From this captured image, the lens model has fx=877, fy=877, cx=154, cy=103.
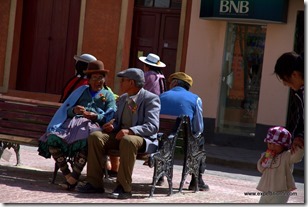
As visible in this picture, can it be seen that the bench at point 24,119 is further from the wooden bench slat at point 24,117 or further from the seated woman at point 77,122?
the seated woman at point 77,122

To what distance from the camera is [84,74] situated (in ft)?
33.8

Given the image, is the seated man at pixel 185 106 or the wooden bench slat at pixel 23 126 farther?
the seated man at pixel 185 106

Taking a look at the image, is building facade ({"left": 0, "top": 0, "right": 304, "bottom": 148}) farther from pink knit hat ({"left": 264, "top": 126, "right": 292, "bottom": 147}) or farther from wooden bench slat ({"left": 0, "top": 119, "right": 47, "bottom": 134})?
pink knit hat ({"left": 264, "top": 126, "right": 292, "bottom": 147})

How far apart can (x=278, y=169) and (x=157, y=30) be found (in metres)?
11.9

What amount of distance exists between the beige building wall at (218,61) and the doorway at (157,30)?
86 cm

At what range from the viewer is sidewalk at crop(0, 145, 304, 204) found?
862 centimetres

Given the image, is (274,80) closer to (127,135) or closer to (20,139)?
(20,139)

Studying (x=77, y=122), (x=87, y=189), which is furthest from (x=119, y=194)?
(x=77, y=122)

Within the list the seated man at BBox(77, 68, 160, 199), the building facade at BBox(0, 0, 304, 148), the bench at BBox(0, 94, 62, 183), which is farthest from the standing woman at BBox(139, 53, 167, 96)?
the building facade at BBox(0, 0, 304, 148)

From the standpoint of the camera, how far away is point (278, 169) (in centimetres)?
738

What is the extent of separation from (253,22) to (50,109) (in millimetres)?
8185

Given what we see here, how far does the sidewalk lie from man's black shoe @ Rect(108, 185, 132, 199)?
0.07 meters

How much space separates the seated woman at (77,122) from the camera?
362 inches

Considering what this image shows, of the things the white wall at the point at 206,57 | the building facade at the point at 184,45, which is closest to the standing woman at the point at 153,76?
the building facade at the point at 184,45
